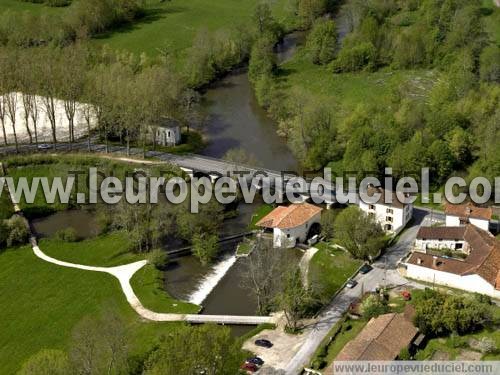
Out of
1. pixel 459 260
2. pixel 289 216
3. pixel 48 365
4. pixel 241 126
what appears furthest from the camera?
pixel 241 126

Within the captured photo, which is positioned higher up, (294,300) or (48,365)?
(48,365)

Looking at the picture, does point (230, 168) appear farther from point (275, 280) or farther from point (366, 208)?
point (275, 280)

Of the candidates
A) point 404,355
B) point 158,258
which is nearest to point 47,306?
point 158,258

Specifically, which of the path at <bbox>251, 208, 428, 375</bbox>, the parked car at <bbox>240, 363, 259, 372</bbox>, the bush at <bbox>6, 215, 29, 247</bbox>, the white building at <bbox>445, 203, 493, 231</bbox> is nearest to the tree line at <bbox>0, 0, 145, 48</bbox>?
the bush at <bbox>6, 215, 29, 247</bbox>

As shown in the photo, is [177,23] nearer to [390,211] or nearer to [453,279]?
[390,211]

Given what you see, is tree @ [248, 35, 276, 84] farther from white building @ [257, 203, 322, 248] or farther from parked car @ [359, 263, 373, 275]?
parked car @ [359, 263, 373, 275]

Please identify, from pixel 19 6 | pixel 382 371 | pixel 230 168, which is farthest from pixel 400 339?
pixel 19 6
